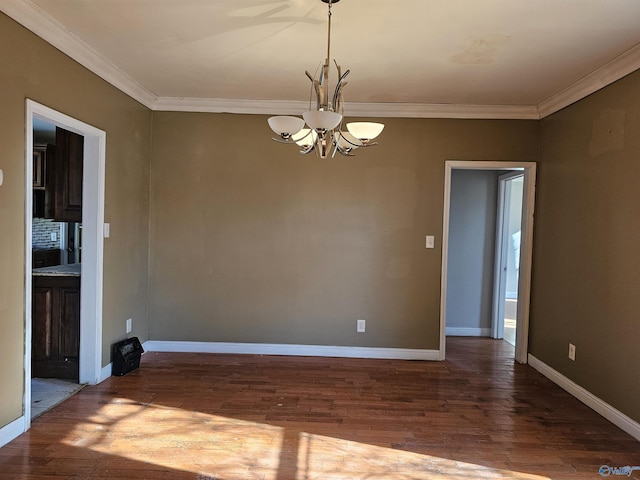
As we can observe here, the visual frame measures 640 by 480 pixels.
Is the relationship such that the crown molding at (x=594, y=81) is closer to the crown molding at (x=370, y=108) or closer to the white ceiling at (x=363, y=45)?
the white ceiling at (x=363, y=45)

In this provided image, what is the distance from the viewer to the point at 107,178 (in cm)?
350

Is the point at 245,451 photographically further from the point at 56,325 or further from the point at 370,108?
the point at 370,108

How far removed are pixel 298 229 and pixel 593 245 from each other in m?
2.54

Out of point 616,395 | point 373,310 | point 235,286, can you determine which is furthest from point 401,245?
point 616,395

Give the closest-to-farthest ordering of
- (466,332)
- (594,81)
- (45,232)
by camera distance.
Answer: (594,81), (466,332), (45,232)

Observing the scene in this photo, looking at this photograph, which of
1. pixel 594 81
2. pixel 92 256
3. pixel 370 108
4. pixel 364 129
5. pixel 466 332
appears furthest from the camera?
pixel 466 332

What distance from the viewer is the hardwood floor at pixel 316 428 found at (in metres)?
2.37

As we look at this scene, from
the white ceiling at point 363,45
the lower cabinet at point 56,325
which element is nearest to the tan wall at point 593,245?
the white ceiling at point 363,45

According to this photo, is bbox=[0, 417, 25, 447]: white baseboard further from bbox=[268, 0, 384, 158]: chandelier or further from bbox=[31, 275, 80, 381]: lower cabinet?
bbox=[268, 0, 384, 158]: chandelier

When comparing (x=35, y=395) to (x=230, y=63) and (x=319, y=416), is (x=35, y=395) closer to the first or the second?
(x=319, y=416)

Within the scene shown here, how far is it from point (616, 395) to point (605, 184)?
4.94 ft

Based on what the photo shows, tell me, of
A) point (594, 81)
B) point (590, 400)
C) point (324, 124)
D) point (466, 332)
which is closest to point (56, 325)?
point (324, 124)

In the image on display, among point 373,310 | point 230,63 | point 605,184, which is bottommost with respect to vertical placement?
point 373,310

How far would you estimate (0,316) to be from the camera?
2418 millimetres
